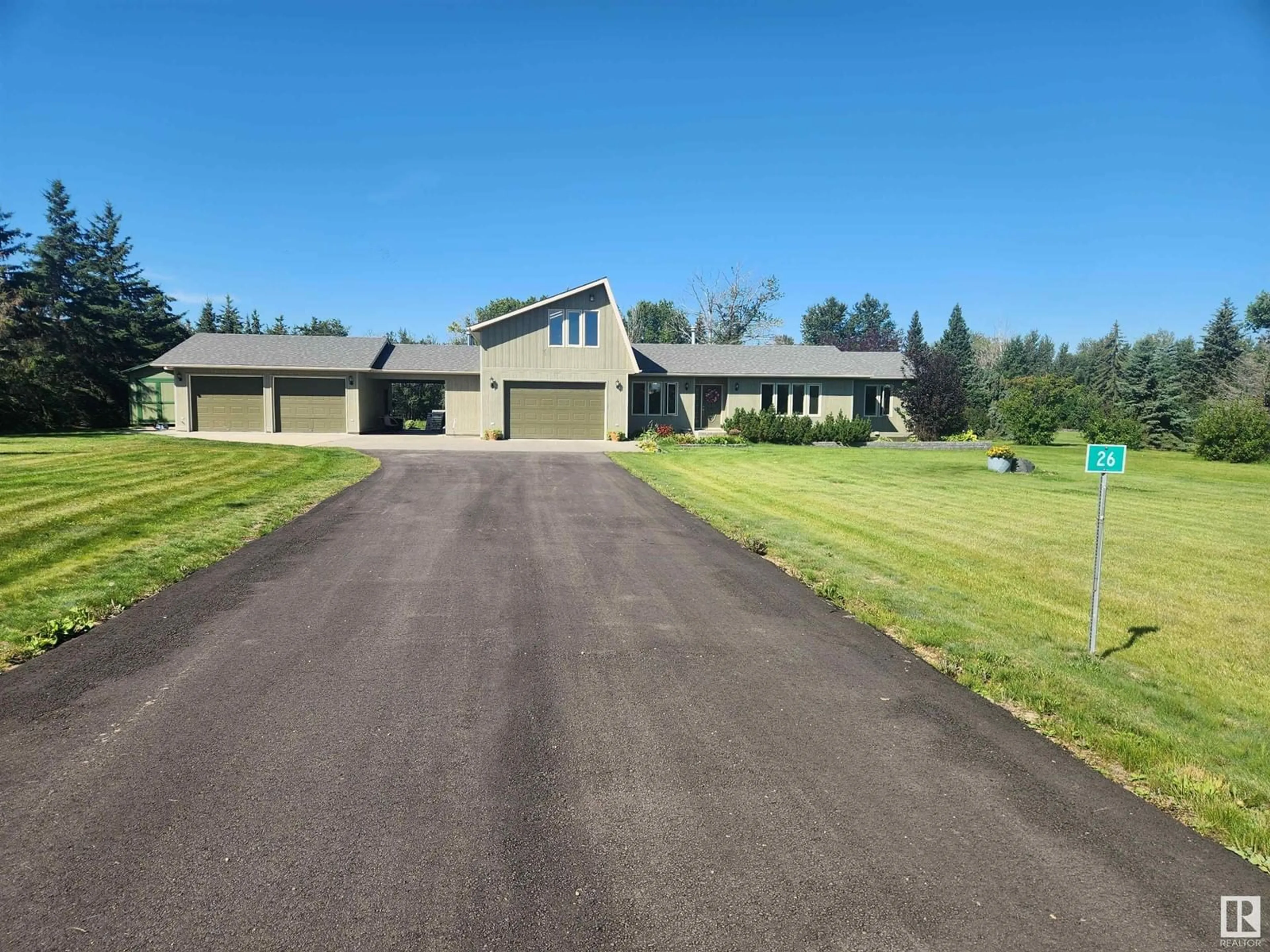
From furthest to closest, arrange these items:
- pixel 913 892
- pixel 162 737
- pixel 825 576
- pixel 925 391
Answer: pixel 925 391
pixel 825 576
pixel 162 737
pixel 913 892

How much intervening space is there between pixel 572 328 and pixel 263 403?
14303mm

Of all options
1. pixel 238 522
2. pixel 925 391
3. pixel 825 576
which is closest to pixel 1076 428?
pixel 925 391

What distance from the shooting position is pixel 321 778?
144 inches

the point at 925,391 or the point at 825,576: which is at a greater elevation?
the point at 925,391

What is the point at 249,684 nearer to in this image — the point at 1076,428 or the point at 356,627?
the point at 356,627

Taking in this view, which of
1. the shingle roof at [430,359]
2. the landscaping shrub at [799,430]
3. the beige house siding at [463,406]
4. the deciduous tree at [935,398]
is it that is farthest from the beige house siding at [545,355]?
the deciduous tree at [935,398]

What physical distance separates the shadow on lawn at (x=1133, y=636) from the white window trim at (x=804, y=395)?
2818 centimetres

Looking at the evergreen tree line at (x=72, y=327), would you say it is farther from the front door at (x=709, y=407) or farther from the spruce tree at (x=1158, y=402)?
the spruce tree at (x=1158, y=402)

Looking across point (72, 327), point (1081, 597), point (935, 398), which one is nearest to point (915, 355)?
point (935, 398)

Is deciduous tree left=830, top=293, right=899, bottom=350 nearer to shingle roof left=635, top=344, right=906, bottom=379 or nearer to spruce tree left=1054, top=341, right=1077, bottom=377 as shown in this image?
spruce tree left=1054, top=341, right=1077, bottom=377

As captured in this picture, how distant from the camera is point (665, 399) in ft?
112

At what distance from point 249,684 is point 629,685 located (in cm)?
259

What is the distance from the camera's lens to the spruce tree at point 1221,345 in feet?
148

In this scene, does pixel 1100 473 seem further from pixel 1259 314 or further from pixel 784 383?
pixel 1259 314
